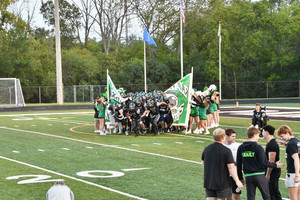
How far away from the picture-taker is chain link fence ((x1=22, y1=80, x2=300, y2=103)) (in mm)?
50438

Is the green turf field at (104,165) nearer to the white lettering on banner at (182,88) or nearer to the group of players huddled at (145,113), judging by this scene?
the group of players huddled at (145,113)

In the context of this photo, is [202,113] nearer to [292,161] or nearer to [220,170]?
[292,161]

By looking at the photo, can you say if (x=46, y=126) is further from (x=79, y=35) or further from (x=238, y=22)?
(x=79, y=35)

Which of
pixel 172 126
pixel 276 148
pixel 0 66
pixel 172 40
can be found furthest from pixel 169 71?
pixel 276 148

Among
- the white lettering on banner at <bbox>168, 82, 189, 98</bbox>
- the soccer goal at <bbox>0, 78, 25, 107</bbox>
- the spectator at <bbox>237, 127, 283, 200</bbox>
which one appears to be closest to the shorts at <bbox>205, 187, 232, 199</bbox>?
the spectator at <bbox>237, 127, 283, 200</bbox>

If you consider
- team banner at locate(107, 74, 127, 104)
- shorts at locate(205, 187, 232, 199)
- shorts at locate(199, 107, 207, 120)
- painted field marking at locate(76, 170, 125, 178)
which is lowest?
painted field marking at locate(76, 170, 125, 178)

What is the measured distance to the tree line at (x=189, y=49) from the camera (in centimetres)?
5288

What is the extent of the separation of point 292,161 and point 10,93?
36044 mm

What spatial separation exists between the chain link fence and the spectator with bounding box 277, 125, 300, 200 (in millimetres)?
43736

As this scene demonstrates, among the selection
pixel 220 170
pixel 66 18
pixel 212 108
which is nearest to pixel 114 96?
pixel 212 108

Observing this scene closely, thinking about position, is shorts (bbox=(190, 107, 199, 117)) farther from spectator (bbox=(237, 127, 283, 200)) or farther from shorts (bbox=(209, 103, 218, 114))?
spectator (bbox=(237, 127, 283, 200))

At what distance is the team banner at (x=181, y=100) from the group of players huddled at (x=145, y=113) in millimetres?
206

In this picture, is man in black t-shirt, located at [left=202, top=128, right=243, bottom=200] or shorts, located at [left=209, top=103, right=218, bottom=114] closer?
man in black t-shirt, located at [left=202, top=128, right=243, bottom=200]

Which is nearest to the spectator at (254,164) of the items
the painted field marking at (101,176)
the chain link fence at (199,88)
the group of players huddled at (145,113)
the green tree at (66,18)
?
the painted field marking at (101,176)
